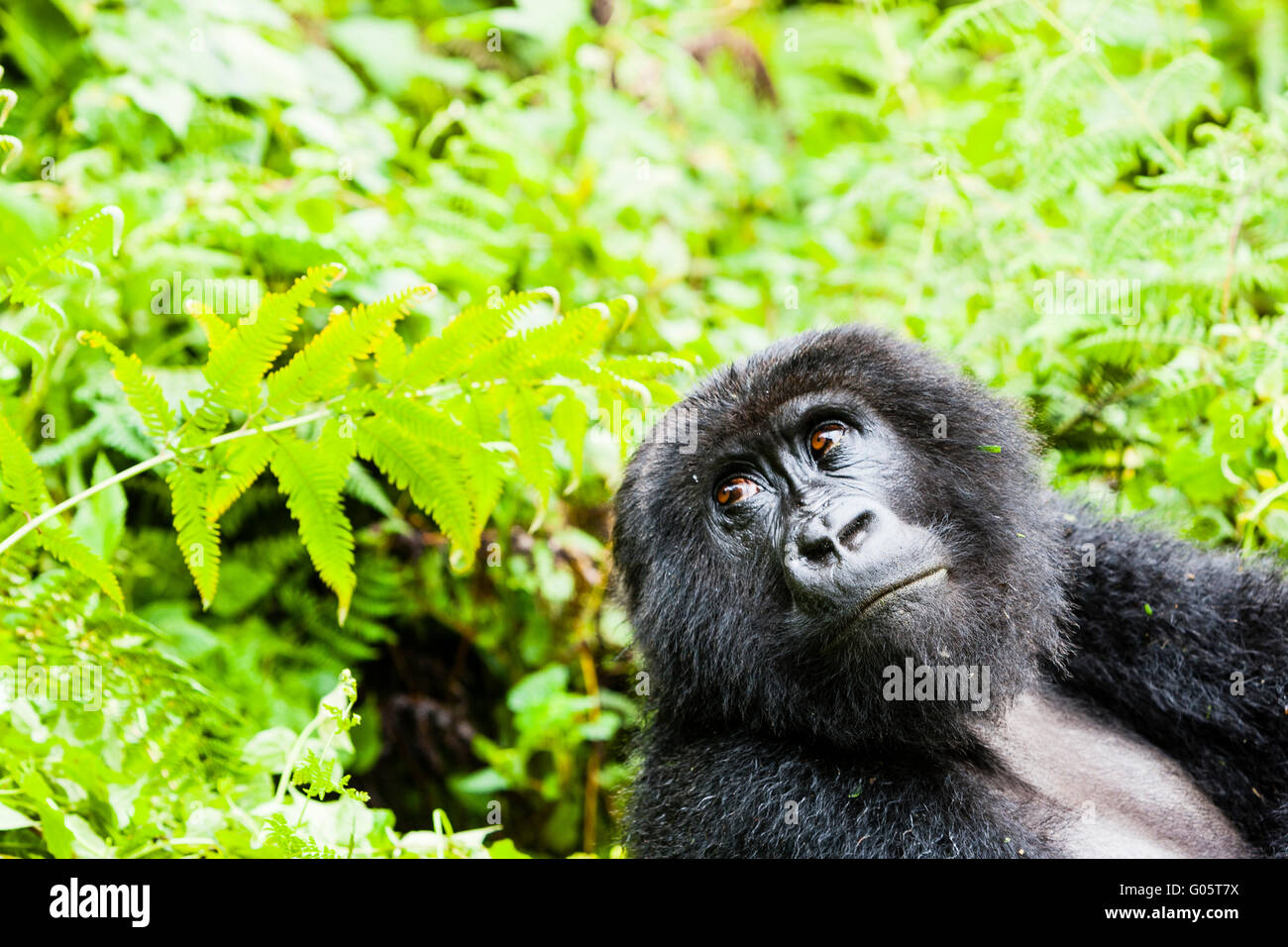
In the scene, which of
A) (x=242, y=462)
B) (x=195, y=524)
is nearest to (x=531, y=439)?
(x=242, y=462)

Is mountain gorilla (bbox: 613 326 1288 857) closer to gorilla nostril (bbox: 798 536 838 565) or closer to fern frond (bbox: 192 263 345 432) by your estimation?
gorilla nostril (bbox: 798 536 838 565)

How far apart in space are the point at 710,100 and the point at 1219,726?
4.40 metres

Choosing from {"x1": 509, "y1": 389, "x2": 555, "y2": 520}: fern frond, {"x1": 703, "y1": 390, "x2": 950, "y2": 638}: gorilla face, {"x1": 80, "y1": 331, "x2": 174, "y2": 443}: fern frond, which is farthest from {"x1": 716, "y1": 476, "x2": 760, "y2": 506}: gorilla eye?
{"x1": 80, "y1": 331, "x2": 174, "y2": 443}: fern frond

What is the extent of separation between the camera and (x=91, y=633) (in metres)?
3.00

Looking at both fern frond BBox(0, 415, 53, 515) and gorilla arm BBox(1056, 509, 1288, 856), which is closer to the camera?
fern frond BBox(0, 415, 53, 515)

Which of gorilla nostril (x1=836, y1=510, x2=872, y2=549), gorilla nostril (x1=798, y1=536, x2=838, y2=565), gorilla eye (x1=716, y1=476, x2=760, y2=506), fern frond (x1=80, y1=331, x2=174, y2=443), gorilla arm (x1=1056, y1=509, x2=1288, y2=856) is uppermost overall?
fern frond (x1=80, y1=331, x2=174, y2=443)

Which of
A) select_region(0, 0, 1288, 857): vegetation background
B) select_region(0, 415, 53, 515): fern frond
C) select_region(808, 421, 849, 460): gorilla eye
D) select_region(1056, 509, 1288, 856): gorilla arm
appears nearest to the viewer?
select_region(0, 415, 53, 515): fern frond

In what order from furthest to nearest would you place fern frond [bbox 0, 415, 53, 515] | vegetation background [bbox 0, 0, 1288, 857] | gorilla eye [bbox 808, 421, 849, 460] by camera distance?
gorilla eye [bbox 808, 421, 849, 460] < vegetation background [bbox 0, 0, 1288, 857] < fern frond [bbox 0, 415, 53, 515]

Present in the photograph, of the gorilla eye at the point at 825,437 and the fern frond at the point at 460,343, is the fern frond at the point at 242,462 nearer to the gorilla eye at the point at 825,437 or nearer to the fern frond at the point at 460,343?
the fern frond at the point at 460,343

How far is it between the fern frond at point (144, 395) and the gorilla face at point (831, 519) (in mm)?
1414

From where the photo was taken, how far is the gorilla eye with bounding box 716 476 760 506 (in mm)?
3068

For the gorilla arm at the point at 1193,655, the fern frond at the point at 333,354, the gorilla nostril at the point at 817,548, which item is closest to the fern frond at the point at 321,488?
the fern frond at the point at 333,354

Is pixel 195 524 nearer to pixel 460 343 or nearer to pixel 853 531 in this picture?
pixel 460 343

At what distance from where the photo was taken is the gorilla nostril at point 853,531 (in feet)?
8.80
